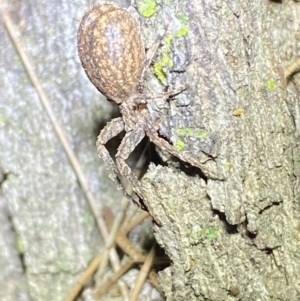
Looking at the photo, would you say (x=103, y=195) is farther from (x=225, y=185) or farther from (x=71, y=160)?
(x=225, y=185)

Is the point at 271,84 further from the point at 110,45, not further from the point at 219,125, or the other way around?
the point at 110,45

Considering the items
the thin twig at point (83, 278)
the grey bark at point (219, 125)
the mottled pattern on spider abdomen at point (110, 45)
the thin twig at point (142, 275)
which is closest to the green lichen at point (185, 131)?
the grey bark at point (219, 125)

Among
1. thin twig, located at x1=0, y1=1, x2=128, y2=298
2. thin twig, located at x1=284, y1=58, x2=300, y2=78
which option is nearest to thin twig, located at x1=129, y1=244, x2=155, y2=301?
thin twig, located at x1=0, y1=1, x2=128, y2=298

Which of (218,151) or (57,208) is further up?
(218,151)

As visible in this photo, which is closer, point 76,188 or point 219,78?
point 219,78

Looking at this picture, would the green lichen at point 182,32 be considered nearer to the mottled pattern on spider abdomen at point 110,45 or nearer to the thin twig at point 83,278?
the mottled pattern on spider abdomen at point 110,45

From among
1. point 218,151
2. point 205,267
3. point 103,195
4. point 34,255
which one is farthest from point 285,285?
point 34,255
